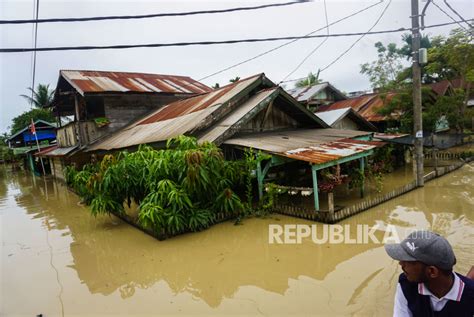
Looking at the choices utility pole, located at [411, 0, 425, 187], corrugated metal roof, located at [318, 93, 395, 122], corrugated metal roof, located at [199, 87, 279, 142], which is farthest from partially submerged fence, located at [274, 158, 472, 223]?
corrugated metal roof, located at [318, 93, 395, 122]

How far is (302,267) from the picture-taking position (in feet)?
18.4

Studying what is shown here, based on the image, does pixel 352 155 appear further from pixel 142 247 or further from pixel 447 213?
pixel 142 247

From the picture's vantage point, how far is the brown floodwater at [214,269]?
4641 millimetres

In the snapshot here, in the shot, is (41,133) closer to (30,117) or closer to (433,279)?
(30,117)

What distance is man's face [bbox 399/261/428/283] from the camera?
1.86 metres

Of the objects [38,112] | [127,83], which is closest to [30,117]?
[38,112]

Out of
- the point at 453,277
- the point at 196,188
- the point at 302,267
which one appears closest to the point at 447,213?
the point at 302,267

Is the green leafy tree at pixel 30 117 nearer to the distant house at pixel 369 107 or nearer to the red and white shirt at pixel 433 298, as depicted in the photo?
the distant house at pixel 369 107

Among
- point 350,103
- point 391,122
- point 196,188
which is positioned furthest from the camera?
point 350,103

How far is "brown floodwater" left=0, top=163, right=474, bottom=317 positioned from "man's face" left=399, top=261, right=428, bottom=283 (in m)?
2.66

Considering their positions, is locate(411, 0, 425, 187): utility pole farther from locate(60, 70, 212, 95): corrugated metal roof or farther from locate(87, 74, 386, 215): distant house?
locate(60, 70, 212, 95): corrugated metal roof

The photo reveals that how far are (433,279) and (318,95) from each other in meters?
25.4

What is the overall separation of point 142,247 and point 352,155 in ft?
20.2

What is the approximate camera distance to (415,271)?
1871 millimetres
